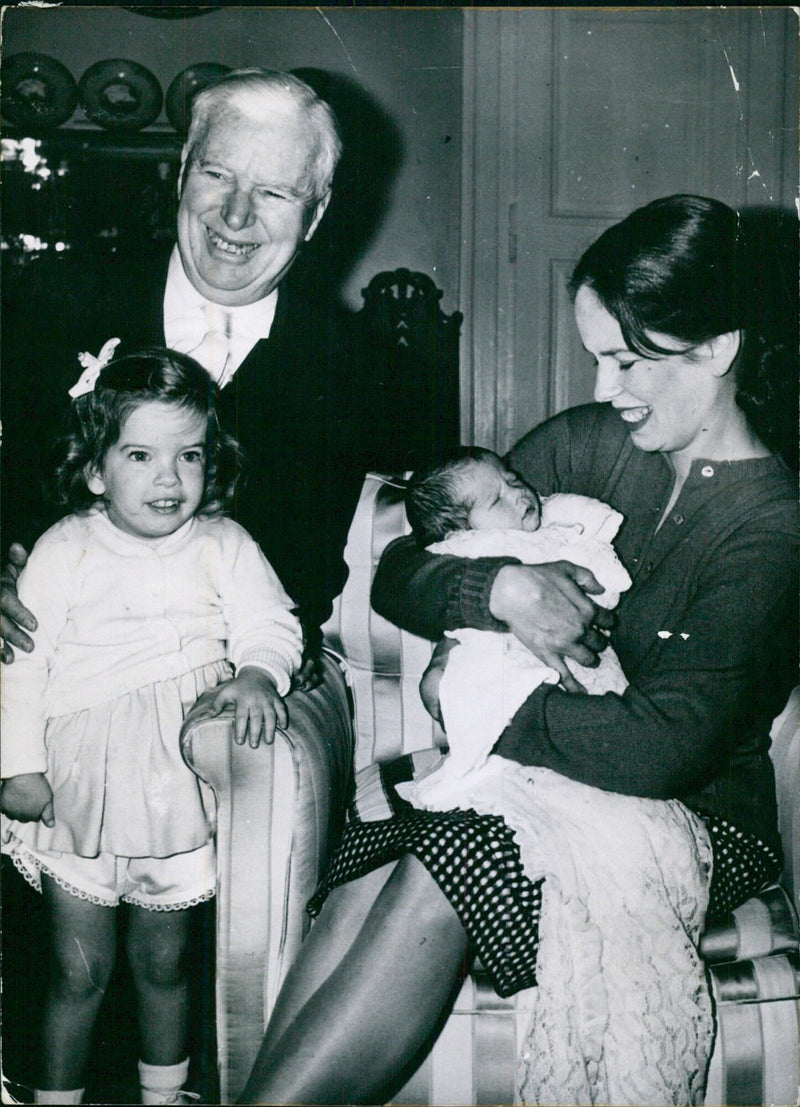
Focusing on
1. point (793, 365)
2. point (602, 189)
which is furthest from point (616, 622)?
point (602, 189)

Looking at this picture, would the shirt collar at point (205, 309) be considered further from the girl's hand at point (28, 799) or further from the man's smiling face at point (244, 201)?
the girl's hand at point (28, 799)

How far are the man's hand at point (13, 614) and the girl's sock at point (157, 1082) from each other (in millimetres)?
698

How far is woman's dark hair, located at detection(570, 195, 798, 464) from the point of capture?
1549 mm

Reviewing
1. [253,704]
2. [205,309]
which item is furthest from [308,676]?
[205,309]

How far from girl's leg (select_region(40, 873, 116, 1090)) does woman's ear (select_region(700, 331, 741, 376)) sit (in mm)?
1351

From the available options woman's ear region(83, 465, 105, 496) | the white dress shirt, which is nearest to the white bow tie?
the white dress shirt

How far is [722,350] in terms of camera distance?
62.0 inches

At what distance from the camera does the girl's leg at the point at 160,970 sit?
1515mm

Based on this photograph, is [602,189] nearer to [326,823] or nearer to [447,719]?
[447,719]

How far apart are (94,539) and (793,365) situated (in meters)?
1.24

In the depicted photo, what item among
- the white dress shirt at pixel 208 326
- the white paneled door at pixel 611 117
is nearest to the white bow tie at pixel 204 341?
the white dress shirt at pixel 208 326

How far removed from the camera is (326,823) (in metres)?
1.48

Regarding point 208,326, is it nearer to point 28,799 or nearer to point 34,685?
point 34,685

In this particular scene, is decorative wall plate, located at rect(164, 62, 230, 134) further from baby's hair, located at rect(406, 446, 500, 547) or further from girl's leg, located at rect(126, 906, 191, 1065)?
girl's leg, located at rect(126, 906, 191, 1065)
